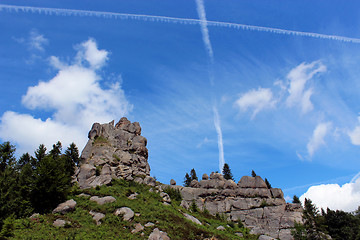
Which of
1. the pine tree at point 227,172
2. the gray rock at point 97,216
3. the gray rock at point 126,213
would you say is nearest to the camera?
the gray rock at point 97,216

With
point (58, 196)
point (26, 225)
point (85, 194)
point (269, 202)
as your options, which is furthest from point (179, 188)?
point (26, 225)

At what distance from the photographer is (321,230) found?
169 ft

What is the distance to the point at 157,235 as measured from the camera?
99.9 feet

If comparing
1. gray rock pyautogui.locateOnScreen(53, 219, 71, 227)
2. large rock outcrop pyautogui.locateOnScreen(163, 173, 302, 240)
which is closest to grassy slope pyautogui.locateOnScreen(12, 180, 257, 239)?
gray rock pyautogui.locateOnScreen(53, 219, 71, 227)

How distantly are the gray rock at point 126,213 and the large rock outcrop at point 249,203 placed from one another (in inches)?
1217

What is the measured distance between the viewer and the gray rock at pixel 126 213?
3424 centimetres

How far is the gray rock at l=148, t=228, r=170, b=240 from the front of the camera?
98.8 ft

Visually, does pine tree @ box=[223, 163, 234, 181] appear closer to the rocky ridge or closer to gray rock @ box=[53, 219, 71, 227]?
the rocky ridge

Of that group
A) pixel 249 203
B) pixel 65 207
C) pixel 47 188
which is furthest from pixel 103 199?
pixel 249 203

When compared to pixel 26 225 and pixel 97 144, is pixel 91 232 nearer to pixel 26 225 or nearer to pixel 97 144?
pixel 26 225

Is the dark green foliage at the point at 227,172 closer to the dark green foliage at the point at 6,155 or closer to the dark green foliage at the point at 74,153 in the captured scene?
the dark green foliage at the point at 74,153

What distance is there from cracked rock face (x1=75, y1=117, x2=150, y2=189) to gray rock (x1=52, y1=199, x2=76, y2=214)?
13.6 meters

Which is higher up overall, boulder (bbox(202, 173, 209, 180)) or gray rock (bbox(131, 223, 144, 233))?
boulder (bbox(202, 173, 209, 180))

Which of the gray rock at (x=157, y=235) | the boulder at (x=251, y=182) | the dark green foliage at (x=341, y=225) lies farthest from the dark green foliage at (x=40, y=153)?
the dark green foliage at (x=341, y=225)
